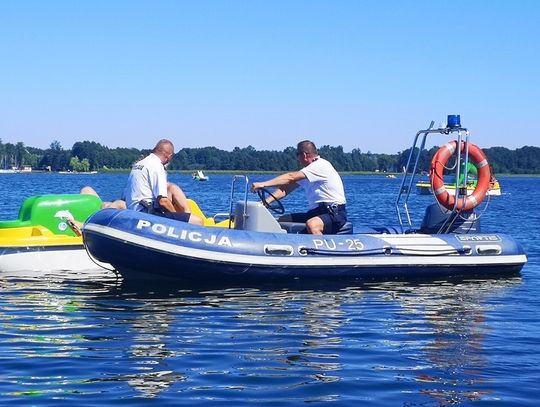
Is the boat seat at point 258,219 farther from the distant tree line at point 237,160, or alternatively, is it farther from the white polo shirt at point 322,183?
the distant tree line at point 237,160

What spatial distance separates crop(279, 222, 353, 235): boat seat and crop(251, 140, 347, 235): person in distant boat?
0.09 m

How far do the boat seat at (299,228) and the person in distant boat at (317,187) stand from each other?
87mm

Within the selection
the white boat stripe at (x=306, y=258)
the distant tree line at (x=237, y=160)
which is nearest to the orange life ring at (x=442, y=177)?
the white boat stripe at (x=306, y=258)

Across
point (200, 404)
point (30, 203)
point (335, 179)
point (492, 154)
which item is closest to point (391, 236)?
point (335, 179)

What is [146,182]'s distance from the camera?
35.8 ft

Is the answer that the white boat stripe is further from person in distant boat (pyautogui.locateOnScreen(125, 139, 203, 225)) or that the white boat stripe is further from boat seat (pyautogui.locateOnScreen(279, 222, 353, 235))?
person in distant boat (pyautogui.locateOnScreen(125, 139, 203, 225))

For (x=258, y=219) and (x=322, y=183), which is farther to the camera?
(x=322, y=183)

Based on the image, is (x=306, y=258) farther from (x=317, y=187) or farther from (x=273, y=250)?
(x=317, y=187)

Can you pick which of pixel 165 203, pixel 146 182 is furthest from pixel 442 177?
pixel 146 182

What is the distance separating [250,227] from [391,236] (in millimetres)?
1682

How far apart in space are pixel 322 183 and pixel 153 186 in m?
1.89

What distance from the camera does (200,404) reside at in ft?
19.8

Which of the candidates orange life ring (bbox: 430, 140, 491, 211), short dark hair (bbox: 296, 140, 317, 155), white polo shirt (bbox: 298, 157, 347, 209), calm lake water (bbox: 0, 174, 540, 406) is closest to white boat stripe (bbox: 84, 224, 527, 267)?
calm lake water (bbox: 0, 174, 540, 406)

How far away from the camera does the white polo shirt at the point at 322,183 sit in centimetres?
1120
